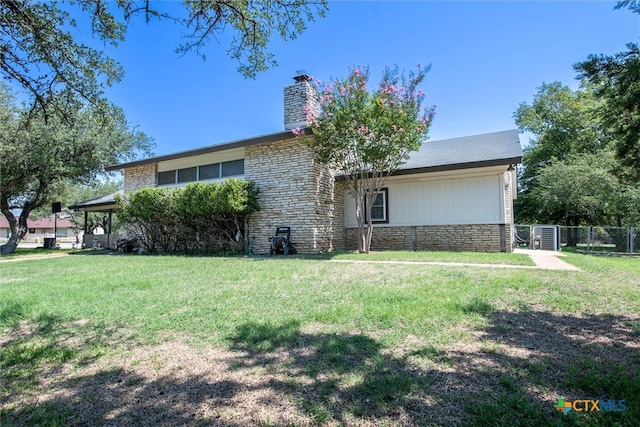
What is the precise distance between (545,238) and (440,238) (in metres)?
5.99

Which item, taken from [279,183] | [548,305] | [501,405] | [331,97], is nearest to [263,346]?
[501,405]

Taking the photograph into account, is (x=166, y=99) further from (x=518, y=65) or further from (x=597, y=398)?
(x=597, y=398)

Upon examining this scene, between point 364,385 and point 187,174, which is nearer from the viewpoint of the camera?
point 364,385

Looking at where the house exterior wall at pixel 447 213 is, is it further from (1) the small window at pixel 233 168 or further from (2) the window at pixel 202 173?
(2) the window at pixel 202 173

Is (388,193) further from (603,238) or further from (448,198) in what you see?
(603,238)

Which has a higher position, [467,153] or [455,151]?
[455,151]

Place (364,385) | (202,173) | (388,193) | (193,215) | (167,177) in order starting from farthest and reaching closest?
1. (167,177)
2. (202,173)
3. (388,193)
4. (193,215)
5. (364,385)

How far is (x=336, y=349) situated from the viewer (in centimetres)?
306

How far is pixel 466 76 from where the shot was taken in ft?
32.3

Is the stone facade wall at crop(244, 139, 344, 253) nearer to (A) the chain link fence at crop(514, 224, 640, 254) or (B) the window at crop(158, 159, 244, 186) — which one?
(B) the window at crop(158, 159, 244, 186)

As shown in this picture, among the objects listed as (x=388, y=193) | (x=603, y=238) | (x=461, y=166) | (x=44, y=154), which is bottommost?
(x=603, y=238)

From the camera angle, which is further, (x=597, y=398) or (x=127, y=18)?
(x=127, y=18)

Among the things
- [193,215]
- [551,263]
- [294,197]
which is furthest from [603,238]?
[193,215]

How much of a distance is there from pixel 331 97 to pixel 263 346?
7.91 metres
